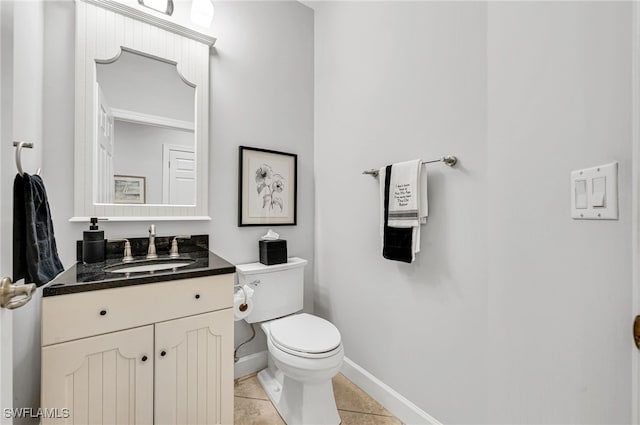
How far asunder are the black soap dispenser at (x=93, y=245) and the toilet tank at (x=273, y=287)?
0.69 meters

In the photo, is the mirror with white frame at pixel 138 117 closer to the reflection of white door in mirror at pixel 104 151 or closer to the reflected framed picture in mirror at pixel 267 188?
the reflection of white door in mirror at pixel 104 151

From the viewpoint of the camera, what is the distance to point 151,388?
1069 mm

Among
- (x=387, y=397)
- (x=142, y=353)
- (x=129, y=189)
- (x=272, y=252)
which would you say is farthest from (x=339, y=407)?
(x=129, y=189)

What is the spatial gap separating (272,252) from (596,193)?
153cm

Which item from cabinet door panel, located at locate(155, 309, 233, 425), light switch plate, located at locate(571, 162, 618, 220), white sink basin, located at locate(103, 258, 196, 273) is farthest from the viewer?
white sink basin, located at locate(103, 258, 196, 273)

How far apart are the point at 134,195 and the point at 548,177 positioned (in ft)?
5.97

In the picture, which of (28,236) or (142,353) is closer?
(28,236)

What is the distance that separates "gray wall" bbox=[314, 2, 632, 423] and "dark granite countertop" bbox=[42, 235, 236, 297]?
0.89m

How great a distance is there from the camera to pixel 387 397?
4.99 ft

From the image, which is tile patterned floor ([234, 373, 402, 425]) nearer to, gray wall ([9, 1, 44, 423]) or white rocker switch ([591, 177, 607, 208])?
gray wall ([9, 1, 44, 423])

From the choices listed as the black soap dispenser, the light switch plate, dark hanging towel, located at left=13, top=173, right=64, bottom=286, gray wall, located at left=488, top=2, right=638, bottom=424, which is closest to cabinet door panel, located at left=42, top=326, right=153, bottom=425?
dark hanging towel, located at left=13, top=173, right=64, bottom=286

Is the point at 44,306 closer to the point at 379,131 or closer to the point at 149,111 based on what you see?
the point at 149,111

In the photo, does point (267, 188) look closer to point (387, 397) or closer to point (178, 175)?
point (178, 175)

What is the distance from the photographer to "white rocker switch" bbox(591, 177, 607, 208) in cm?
62
